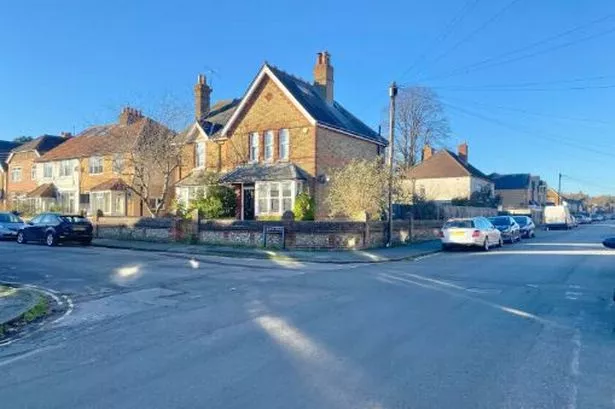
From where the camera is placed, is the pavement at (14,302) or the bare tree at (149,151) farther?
the bare tree at (149,151)

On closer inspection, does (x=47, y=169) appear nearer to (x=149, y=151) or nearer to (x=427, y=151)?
(x=149, y=151)

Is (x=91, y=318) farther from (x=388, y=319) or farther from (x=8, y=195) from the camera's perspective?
(x=8, y=195)

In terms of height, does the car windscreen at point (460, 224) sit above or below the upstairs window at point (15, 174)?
below

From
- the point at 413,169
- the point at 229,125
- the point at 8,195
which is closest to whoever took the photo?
the point at 229,125

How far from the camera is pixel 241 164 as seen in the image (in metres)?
31.9

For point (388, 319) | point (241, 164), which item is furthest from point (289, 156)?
point (388, 319)

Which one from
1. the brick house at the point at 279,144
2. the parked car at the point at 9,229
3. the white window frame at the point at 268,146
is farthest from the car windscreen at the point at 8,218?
the white window frame at the point at 268,146

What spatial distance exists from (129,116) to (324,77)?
52.5ft

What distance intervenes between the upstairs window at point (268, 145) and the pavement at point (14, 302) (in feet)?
66.5

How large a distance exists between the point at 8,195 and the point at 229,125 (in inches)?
1357

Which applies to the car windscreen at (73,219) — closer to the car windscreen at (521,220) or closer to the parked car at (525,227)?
the parked car at (525,227)

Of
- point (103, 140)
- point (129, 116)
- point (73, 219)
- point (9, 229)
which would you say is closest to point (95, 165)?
point (103, 140)

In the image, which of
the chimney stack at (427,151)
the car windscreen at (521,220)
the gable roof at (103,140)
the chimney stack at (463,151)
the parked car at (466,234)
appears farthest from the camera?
the chimney stack at (463,151)

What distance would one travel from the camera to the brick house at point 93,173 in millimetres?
38438
